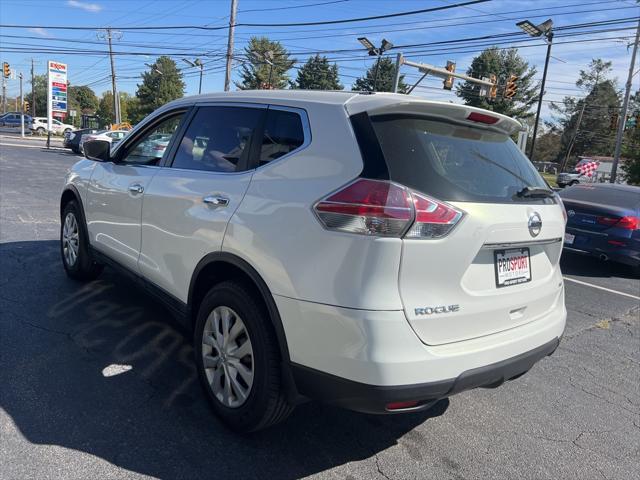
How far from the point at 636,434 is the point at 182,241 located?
3101 millimetres

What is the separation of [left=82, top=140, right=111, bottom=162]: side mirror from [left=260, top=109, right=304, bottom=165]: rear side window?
2.18 metres

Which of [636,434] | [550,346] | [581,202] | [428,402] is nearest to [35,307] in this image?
[428,402]

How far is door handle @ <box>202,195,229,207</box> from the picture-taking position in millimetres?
2814

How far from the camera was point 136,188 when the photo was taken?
376 cm

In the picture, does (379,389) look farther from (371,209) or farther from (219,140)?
(219,140)

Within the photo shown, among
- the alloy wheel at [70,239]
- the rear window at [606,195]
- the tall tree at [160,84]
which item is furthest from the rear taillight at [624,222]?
the tall tree at [160,84]

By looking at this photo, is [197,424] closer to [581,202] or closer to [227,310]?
[227,310]

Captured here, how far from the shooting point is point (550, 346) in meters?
2.87

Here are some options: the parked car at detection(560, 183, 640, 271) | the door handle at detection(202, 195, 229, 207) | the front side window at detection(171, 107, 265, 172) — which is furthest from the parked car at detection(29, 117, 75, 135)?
the door handle at detection(202, 195, 229, 207)

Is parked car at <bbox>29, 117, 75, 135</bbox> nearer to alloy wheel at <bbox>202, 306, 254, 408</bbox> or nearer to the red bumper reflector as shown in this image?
alloy wheel at <bbox>202, 306, 254, 408</bbox>

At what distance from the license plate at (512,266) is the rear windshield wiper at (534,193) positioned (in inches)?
11.6

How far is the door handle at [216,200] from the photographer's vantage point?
2814 mm

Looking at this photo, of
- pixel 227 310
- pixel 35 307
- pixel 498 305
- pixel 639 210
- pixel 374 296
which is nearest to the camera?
pixel 374 296

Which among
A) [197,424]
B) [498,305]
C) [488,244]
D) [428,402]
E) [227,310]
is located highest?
[488,244]
